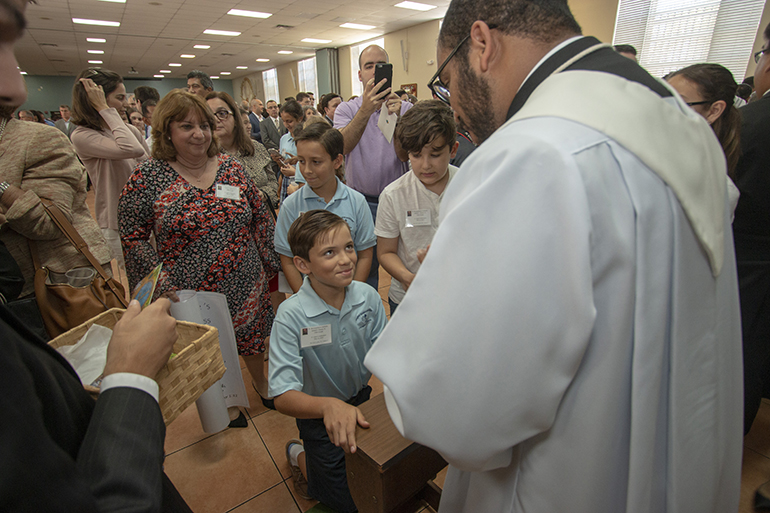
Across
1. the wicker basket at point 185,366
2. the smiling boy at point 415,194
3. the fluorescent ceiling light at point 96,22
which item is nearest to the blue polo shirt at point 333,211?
the smiling boy at point 415,194

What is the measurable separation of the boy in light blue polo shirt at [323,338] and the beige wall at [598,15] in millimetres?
7018

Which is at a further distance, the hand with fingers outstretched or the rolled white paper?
the hand with fingers outstretched

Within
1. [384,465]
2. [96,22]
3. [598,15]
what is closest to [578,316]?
[384,465]

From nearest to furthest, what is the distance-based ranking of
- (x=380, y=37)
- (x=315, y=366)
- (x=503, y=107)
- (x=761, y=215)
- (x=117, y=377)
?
(x=117, y=377), (x=503, y=107), (x=315, y=366), (x=761, y=215), (x=380, y=37)

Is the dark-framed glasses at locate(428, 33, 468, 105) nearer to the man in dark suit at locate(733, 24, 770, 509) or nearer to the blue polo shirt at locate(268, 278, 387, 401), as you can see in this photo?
the blue polo shirt at locate(268, 278, 387, 401)

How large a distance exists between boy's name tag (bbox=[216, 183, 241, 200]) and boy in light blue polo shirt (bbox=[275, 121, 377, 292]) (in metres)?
0.25

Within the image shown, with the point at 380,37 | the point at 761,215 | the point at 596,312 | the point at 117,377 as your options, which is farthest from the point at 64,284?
the point at 380,37

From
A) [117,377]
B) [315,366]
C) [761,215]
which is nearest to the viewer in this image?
[117,377]

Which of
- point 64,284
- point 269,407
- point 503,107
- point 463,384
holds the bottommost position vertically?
point 269,407

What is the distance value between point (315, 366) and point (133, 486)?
911mm

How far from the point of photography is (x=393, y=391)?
1.85 feet

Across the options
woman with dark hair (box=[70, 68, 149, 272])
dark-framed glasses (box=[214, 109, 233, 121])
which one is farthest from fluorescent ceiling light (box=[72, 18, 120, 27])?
Result: dark-framed glasses (box=[214, 109, 233, 121])

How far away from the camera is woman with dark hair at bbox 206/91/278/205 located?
2.61 metres

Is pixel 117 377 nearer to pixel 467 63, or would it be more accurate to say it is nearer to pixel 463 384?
pixel 463 384
